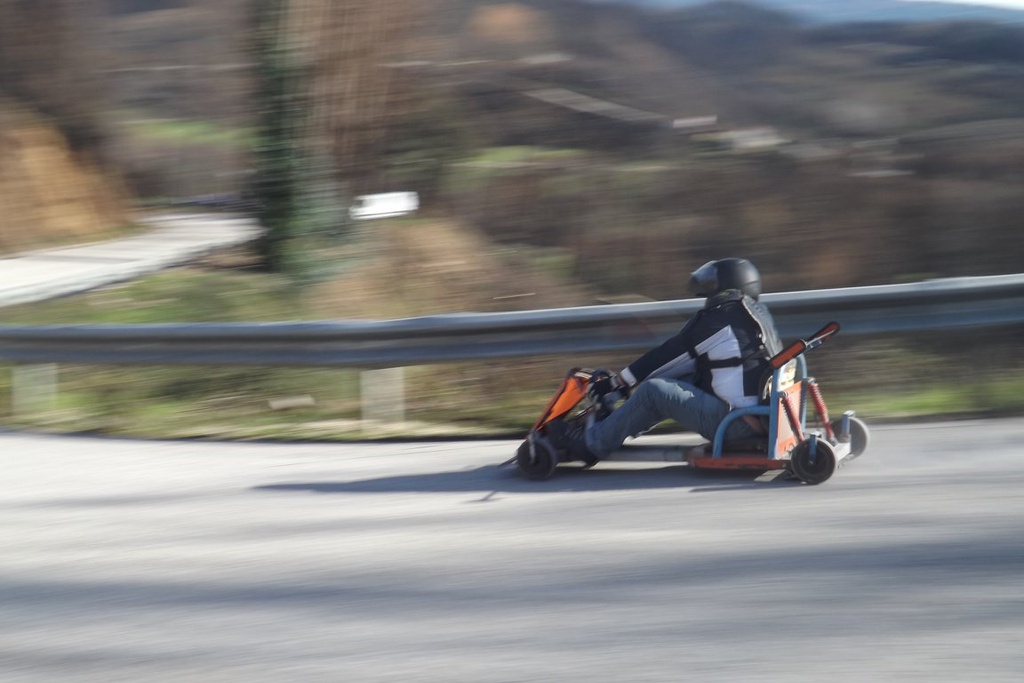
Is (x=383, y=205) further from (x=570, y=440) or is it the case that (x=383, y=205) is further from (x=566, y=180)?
(x=570, y=440)

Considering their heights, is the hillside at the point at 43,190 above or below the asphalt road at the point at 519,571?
above

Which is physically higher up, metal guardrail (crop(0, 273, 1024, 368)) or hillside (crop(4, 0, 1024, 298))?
hillside (crop(4, 0, 1024, 298))

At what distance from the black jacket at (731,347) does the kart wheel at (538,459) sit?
0.90 m

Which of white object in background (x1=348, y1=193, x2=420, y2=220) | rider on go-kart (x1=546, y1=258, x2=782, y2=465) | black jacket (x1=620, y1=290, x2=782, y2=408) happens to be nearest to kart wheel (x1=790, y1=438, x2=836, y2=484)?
rider on go-kart (x1=546, y1=258, x2=782, y2=465)

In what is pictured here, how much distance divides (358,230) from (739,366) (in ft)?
30.4

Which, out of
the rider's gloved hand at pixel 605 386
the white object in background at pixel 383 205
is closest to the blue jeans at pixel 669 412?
the rider's gloved hand at pixel 605 386

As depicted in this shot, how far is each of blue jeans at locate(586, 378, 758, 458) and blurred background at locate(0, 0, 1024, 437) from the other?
1.81 m

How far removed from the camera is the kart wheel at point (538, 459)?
683cm

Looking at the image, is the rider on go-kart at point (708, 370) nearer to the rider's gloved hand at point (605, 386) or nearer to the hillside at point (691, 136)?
the rider's gloved hand at point (605, 386)

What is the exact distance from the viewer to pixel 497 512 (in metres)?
6.27

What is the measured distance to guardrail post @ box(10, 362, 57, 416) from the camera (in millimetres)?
9703

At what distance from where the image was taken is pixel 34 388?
9.80 meters

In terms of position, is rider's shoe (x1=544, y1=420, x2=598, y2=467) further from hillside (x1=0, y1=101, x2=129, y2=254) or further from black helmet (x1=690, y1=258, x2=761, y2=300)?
hillside (x1=0, y1=101, x2=129, y2=254)

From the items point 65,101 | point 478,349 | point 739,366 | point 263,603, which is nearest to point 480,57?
point 65,101
